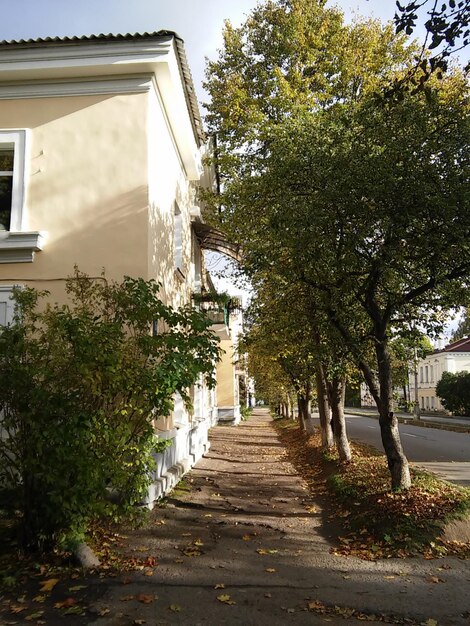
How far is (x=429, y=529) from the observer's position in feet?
20.8

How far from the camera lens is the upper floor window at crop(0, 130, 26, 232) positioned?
8.52 metres

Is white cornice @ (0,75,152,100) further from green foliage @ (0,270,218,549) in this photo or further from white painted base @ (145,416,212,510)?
white painted base @ (145,416,212,510)

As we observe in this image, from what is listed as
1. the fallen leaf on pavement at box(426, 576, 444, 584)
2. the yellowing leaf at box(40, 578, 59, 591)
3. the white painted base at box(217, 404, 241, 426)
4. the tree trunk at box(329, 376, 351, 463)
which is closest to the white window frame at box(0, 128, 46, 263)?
the yellowing leaf at box(40, 578, 59, 591)

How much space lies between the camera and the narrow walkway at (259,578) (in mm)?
4375

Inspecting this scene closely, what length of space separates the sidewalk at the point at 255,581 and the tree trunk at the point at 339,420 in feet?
13.7

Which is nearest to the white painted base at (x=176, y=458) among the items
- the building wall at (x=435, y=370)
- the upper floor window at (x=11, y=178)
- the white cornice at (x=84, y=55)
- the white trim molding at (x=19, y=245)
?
the white trim molding at (x=19, y=245)

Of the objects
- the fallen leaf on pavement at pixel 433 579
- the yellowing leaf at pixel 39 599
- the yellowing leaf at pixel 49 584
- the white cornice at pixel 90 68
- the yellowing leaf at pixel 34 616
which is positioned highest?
the white cornice at pixel 90 68

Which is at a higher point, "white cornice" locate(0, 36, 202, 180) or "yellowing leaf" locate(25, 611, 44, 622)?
"white cornice" locate(0, 36, 202, 180)

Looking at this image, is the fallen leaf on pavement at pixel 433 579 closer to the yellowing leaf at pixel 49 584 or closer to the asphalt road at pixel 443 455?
the yellowing leaf at pixel 49 584

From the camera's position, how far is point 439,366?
Result: 215 ft

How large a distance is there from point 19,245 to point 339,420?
809cm

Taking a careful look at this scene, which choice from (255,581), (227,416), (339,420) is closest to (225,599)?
(255,581)

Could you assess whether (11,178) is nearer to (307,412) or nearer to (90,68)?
(90,68)

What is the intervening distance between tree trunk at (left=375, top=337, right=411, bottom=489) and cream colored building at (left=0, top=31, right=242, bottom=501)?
11.6 feet
